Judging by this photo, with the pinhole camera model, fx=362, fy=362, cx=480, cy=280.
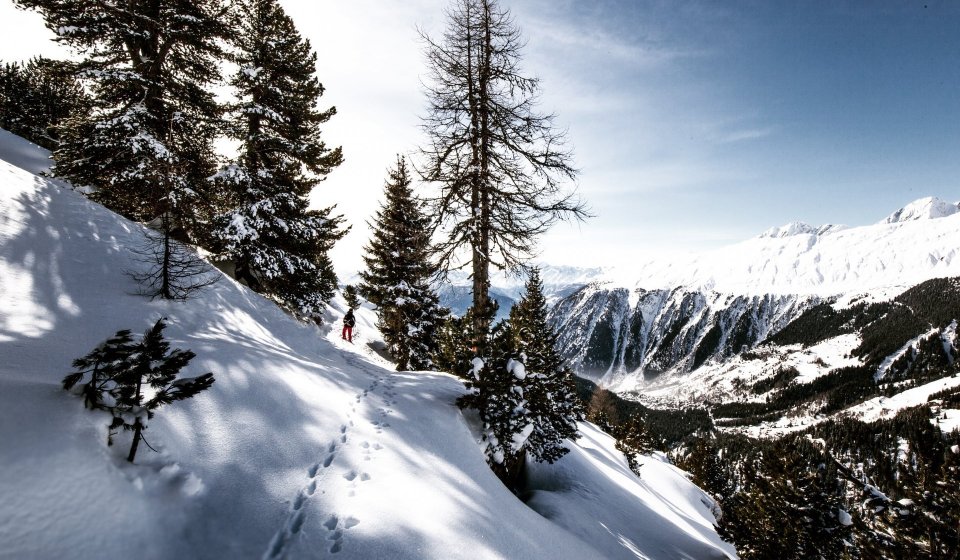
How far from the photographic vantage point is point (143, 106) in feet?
39.0

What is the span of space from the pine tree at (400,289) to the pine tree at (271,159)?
12.6 feet

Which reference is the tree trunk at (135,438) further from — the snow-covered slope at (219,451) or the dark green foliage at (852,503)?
the dark green foliage at (852,503)

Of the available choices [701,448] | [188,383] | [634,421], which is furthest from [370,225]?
[701,448]

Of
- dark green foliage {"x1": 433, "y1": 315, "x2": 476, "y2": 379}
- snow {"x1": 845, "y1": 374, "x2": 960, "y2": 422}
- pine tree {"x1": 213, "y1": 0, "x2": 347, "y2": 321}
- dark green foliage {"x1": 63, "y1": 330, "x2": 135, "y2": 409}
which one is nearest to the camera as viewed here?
dark green foliage {"x1": 63, "y1": 330, "x2": 135, "y2": 409}

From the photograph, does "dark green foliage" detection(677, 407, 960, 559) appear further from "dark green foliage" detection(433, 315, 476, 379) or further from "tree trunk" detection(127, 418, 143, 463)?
"dark green foliage" detection(433, 315, 476, 379)

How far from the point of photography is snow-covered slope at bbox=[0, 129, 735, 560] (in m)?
3.42

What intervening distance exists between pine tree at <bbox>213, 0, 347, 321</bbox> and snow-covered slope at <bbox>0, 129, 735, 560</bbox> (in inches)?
143

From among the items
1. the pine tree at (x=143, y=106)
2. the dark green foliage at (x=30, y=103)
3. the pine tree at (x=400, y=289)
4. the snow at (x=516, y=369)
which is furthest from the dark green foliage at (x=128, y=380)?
the dark green foliage at (x=30, y=103)

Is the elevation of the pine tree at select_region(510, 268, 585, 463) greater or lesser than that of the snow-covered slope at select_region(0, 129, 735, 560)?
greater

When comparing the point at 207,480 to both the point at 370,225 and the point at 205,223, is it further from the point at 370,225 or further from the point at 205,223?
the point at 370,225

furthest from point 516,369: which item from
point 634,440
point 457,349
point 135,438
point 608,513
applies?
point 634,440

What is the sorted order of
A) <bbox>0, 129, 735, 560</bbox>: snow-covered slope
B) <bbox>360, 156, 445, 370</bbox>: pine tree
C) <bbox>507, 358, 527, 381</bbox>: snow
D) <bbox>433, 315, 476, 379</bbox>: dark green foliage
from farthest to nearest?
<bbox>360, 156, 445, 370</bbox>: pine tree → <bbox>433, 315, 476, 379</bbox>: dark green foliage → <bbox>507, 358, 527, 381</bbox>: snow → <bbox>0, 129, 735, 560</bbox>: snow-covered slope

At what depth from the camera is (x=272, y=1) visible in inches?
590

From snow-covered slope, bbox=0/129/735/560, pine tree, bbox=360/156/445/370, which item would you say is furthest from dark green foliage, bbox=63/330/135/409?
pine tree, bbox=360/156/445/370
